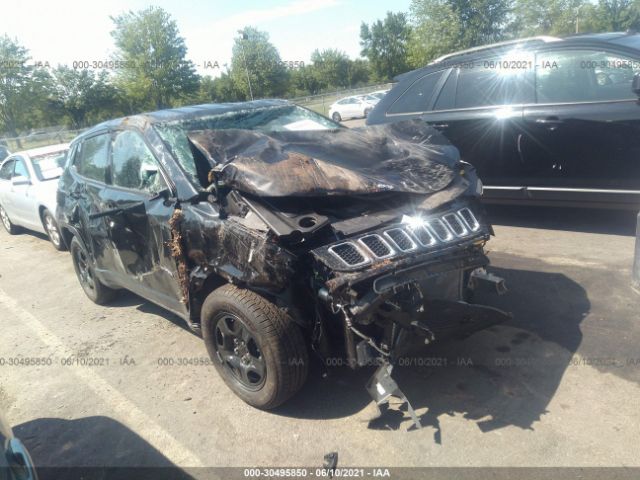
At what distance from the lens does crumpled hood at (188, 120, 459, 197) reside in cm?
294

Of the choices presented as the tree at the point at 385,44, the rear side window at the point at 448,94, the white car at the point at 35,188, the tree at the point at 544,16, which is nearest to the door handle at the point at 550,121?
the rear side window at the point at 448,94

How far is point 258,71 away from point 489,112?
42118mm

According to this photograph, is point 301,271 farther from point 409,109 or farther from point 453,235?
point 409,109

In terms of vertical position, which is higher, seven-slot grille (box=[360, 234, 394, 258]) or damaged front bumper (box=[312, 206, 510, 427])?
seven-slot grille (box=[360, 234, 394, 258])

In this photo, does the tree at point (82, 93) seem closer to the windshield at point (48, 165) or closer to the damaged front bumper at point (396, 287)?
the windshield at point (48, 165)

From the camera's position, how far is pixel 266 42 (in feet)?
163

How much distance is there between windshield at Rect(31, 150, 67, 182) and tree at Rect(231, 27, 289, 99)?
120 feet

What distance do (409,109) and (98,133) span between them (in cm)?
383

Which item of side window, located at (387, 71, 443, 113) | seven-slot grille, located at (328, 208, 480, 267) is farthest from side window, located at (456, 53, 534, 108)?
seven-slot grille, located at (328, 208, 480, 267)

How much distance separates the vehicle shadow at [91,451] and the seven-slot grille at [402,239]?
1510 mm

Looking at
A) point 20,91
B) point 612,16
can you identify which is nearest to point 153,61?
point 20,91

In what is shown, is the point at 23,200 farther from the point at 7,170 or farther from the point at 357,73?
the point at 357,73

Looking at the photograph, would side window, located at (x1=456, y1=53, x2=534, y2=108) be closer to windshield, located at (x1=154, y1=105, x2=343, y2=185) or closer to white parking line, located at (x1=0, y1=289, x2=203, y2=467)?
windshield, located at (x1=154, y1=105, x2=343, y2=185)

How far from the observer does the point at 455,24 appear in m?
29.6
